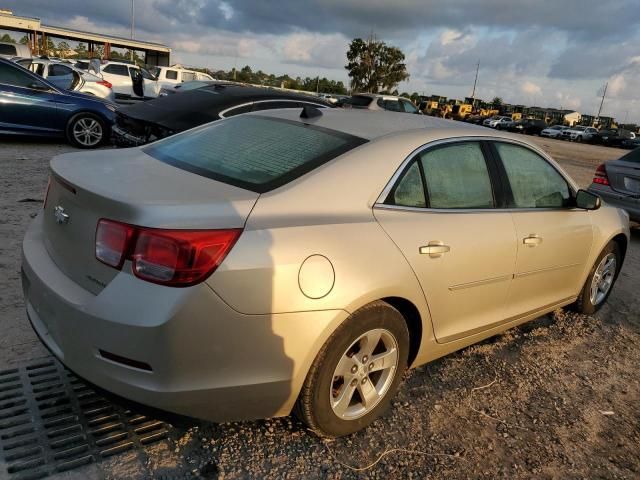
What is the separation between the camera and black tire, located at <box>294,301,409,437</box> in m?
2.46

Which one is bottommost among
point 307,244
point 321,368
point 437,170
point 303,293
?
point 321,368

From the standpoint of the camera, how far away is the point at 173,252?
211 centimetres

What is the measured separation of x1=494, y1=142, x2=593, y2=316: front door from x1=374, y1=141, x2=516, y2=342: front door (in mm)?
162

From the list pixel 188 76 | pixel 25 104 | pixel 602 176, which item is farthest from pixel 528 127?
pixel 25 104

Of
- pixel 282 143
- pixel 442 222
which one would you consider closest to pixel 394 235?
pixel 442 222

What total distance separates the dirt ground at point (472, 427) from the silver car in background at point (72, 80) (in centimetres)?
882

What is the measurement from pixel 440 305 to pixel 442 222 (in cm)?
44

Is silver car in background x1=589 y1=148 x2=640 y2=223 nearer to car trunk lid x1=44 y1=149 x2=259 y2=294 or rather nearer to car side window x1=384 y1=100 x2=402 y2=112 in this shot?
car trunk lid x1=44 y1=149 x2=259 y2=294

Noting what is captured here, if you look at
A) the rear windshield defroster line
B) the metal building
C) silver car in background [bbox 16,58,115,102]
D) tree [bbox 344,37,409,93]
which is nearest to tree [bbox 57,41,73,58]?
the metal building

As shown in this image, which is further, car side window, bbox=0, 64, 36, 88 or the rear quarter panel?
car side window, bbox=0, 64, 36, 88

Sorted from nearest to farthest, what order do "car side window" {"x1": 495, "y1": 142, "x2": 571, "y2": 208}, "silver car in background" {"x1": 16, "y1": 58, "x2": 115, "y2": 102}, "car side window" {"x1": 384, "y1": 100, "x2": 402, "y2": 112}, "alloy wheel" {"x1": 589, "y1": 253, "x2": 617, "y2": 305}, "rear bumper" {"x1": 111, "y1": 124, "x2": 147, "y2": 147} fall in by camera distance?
"car side window" {"x1": 495, "y1": 142, "x2": 571, "y2": 208} → "alloy wheel" {"x1": 589, "y1": 253, "x2": 617, "y2": 305} → "rear bumper" {"x1": 111, "y1": 124, "x2": 147, "y2": 147} → "silver car in background" {"x1": 16, "y1": 58, "x2": 115, "y2": 102} → "car side window" {"x1": 384, "y1": 100, "x2": 402, "y2": 112}

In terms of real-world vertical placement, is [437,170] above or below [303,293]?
above

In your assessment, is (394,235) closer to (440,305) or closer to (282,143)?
(440,305)

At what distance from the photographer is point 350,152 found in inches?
109
